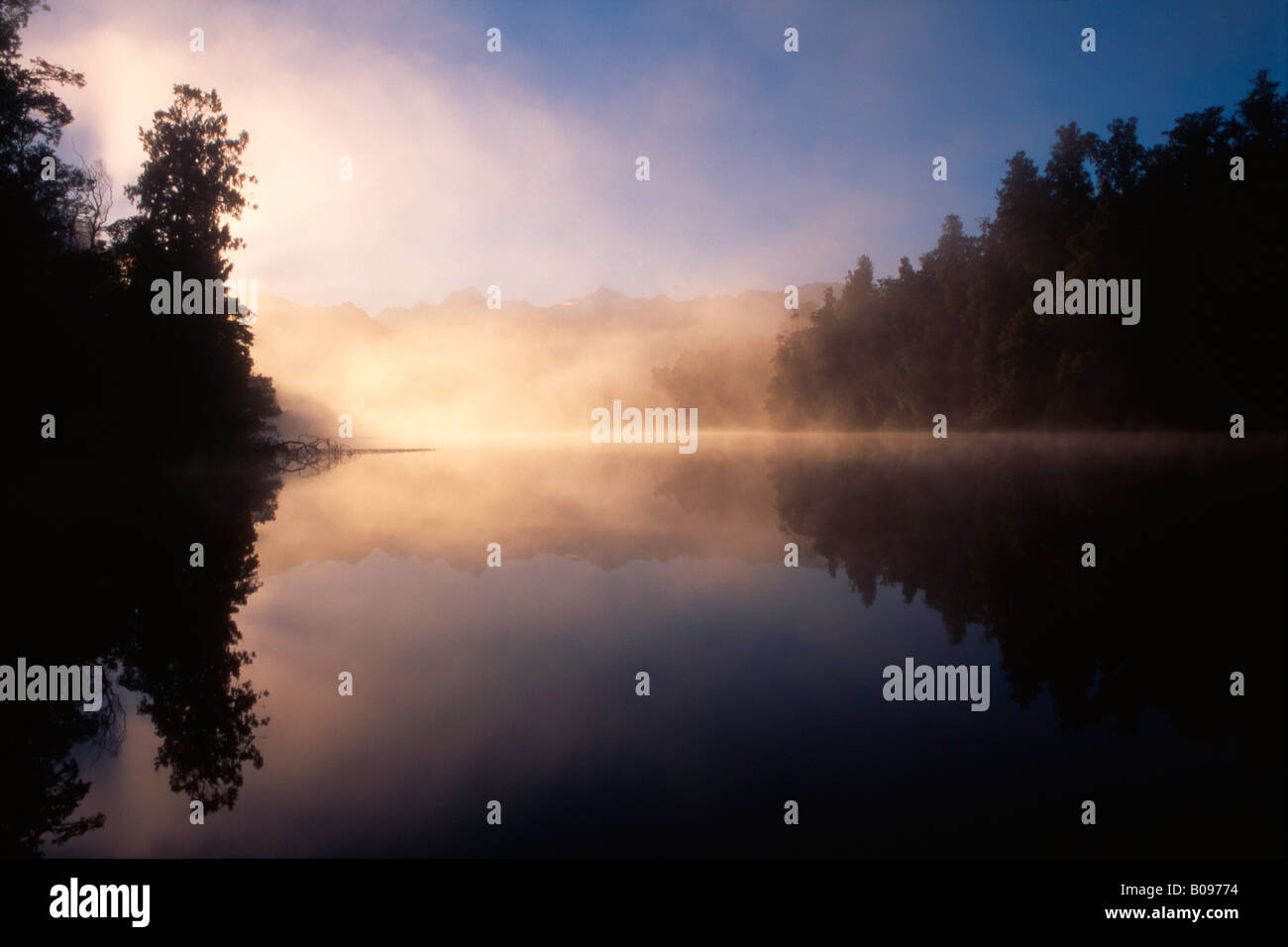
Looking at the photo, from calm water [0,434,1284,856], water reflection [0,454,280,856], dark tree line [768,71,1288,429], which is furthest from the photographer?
dark tree line [768,71,1288,429]

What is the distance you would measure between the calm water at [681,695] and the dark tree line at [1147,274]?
133ft

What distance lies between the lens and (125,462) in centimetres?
3747

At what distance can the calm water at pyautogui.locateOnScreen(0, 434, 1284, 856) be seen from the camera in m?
4.07

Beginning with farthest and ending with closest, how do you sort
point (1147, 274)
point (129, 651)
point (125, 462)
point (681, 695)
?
point (1147, 274)
point (125, 462)
point (129, 651)
point (681, 695)

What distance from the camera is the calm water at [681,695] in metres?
4.07

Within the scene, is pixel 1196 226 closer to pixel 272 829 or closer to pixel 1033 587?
pixel 1033 587

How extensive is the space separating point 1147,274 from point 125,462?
6822 cm

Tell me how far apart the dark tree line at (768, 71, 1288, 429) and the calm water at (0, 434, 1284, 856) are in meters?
40.7

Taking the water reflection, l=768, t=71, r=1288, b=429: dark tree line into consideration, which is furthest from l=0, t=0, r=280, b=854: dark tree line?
l=768, t=71, r=1288, b=429: dark tree line

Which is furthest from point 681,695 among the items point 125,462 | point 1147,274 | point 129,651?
point 1147,274

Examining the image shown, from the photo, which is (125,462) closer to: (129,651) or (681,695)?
(129,651)

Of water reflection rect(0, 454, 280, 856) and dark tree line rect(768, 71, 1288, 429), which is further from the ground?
dark tree line rect(768, 71, 1288, 429)

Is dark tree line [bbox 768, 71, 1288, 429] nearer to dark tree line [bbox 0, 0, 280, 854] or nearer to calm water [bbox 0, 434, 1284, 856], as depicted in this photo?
calm water [bbox 0, 434, 1284, 856]

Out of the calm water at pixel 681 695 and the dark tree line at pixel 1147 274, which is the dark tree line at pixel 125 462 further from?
the dark tree line at pixel 1147 274
